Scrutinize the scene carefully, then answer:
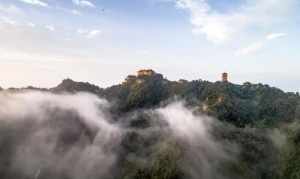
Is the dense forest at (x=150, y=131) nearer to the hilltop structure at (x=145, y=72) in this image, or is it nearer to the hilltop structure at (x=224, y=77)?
the hilltop structure at (x=145, y=72)

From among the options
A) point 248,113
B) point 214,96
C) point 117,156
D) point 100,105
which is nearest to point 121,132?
point 117,156

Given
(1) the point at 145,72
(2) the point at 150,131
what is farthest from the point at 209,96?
(1) the point at 145,72

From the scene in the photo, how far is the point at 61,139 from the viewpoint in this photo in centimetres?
7712

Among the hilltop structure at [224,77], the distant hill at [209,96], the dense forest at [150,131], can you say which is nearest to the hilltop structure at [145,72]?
the distant hill at [209,96]

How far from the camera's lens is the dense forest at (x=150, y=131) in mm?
64875

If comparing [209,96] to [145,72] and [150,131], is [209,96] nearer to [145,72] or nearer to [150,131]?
[150,131]

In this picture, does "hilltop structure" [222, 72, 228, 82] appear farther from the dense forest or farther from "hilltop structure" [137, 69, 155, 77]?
"hilltop structure" [137, 69, 155, 77]

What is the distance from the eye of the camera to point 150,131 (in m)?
76.8

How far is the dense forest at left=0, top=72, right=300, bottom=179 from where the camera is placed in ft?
213

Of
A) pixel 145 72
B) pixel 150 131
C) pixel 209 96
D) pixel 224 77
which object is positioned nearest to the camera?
pixel 150 131

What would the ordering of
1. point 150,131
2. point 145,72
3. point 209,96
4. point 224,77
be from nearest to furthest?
point 150,131 → point 209,96 → point 145,72 → point 224,77

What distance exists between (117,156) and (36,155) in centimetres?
1595

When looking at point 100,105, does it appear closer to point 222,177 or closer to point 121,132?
point 121,132

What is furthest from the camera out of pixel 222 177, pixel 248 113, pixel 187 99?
pixel 187 99
